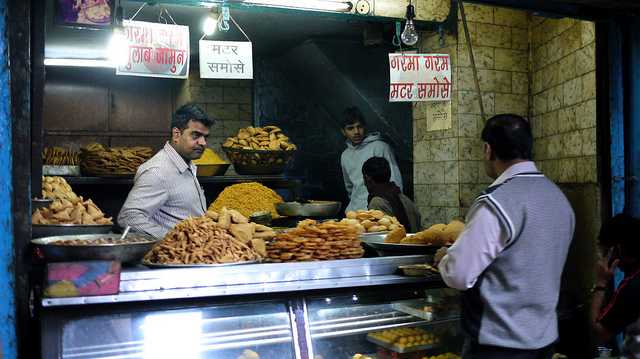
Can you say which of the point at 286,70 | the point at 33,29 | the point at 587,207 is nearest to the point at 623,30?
the point at 587,207

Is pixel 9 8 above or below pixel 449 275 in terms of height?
above

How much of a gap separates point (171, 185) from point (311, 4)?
7.26ft

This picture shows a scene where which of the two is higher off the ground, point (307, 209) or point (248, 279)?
point (307, 209)

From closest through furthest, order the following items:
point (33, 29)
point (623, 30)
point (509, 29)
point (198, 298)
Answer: point (198, 298) < point (33, 29) < point (623, 30) < point (509, 29)

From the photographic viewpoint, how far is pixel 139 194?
430cm

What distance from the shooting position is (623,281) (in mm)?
3305

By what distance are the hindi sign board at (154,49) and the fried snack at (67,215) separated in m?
1.88

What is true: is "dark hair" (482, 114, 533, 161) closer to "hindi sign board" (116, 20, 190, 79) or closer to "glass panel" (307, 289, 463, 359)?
"glass panel" (307, 289, 463, 359)

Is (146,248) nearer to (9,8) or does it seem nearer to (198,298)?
(198,298)

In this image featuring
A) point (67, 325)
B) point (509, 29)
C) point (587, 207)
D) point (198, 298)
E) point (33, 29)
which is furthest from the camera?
point (509, 29)

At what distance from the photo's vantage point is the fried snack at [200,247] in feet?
9.93

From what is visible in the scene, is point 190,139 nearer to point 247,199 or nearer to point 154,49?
point 154,49

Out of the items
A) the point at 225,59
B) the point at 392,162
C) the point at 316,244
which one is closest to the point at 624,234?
the point at 316,244

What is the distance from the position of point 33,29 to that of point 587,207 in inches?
183
